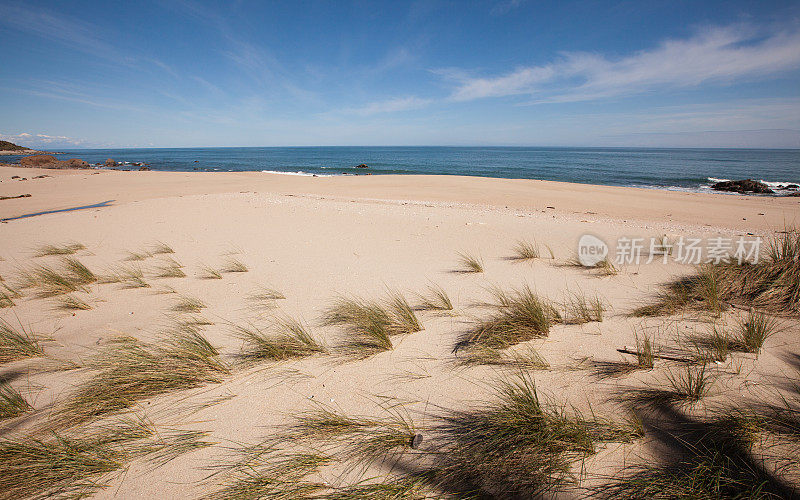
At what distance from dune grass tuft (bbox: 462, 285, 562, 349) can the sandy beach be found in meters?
0.08

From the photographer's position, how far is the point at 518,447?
162cm

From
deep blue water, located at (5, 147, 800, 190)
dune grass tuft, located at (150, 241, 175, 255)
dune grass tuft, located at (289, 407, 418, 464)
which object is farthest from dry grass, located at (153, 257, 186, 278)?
deep blue water, located at (5, 147, 800, 190)

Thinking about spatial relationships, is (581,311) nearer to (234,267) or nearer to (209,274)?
(234,267)

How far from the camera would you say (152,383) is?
7.25 ft

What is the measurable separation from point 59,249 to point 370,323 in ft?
22.6

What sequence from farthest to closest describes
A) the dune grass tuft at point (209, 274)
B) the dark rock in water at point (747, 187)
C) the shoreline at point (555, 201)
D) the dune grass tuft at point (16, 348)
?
the dark rock in water at point (747, 187)
the shoreline at point (555, 201)
the dune grass tuft at point (209, 274)
the dune grass tuft at point (16, 348)

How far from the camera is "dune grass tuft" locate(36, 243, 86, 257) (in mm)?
5607

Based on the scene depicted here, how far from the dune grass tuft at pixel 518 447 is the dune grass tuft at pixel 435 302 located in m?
1.57

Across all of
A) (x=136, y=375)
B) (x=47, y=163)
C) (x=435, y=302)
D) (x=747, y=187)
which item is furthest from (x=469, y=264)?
(x=47, y=163)

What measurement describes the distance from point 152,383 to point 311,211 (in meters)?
7.22

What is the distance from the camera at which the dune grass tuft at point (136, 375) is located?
6.56 feet

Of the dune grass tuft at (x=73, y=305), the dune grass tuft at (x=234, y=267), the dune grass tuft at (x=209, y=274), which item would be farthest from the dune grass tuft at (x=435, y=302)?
the dune grass tuft at (x=73, y=305)

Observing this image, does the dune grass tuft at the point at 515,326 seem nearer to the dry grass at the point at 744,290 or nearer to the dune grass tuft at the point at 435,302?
the dune grass tuft at the point at 435,302

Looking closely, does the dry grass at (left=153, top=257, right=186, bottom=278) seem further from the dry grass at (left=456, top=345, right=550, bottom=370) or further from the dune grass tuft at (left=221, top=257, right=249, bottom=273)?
the dry grass at (left=456, top=345, right=550, bottom=370)
